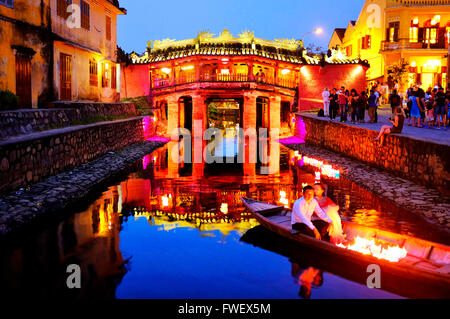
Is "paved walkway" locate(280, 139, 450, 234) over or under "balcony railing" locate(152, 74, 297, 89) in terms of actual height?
under

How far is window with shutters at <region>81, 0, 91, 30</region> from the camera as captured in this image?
85.8ft

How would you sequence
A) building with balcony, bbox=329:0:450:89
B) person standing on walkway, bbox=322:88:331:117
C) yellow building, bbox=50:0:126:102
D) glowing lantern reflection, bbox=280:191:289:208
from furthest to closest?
building with balcony, bbox=329:0:450:89, person standing on walkway, bbox=322:88:331:117, yellow building, bbox=50:0:126:102, glowing lantern reflection, bbox=280:191:289:208

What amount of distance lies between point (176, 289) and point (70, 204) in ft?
20.7

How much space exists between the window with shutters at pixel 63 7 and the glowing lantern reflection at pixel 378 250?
19.7m

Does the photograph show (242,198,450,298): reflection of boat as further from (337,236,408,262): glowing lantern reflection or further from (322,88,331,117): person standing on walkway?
(322,88,331,117): person standing on walkway

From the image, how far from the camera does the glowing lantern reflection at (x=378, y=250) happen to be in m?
7.85

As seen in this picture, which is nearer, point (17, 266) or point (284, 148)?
point (17, 266)

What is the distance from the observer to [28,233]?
977cm

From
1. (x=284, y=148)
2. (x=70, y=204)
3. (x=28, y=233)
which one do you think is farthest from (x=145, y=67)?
(x=28, y=233)

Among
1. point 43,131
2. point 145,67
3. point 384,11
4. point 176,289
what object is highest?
point 384,11

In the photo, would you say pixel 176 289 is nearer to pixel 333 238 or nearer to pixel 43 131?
pixel 333 238

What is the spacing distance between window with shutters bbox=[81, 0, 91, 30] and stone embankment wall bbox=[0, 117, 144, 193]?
23.0 ft

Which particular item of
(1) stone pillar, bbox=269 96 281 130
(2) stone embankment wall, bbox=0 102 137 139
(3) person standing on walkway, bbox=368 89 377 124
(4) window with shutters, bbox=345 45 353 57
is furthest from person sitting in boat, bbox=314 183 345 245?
(4) window with shutters, bbox=345 45 353 57
